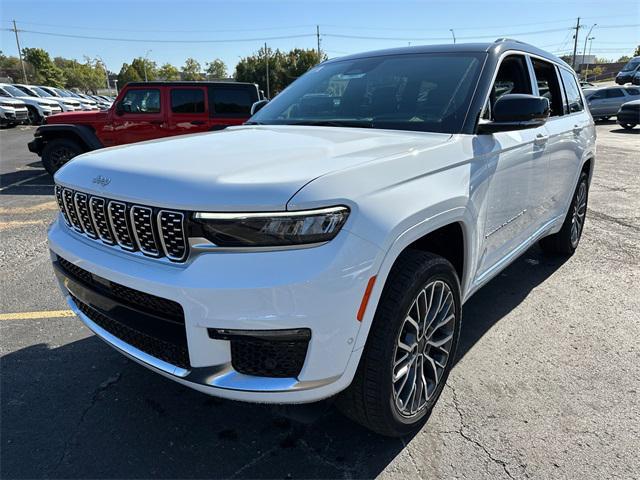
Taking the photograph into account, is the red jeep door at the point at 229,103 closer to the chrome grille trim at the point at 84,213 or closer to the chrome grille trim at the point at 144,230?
the chrome grille trim at the point at 84,213

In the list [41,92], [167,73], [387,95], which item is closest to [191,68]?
[167,73]

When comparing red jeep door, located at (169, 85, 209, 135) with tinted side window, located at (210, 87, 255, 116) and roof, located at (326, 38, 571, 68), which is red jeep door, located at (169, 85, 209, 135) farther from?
roof, located at (326, 38, 571, 68)

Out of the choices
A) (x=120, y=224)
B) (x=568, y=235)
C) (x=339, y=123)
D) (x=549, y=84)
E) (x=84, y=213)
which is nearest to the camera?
(x=120, y=224)

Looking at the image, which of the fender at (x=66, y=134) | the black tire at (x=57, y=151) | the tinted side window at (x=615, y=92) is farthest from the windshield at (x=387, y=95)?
the tinted side window at (x=615, y=92)

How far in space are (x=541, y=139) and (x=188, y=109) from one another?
7641 millimetres

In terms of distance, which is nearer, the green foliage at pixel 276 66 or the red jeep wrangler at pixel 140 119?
the red jeep wrangler at pixel 140 119

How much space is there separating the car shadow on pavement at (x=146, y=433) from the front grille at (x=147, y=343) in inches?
21.4

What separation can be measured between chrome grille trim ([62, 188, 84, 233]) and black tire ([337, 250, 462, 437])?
59.4 inches

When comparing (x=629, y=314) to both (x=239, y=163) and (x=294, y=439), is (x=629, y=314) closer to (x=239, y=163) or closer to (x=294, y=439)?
(x=294, y=439)

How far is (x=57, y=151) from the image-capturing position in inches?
379

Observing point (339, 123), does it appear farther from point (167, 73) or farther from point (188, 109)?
point (167, 73)

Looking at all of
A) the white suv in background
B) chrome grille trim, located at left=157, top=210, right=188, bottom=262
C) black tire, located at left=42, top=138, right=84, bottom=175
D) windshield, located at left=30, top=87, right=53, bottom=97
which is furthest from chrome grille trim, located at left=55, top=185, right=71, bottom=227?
windshield, located at left=30, top=87, right=53, bottom=97

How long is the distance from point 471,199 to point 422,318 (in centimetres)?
68

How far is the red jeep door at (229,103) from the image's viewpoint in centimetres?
960
